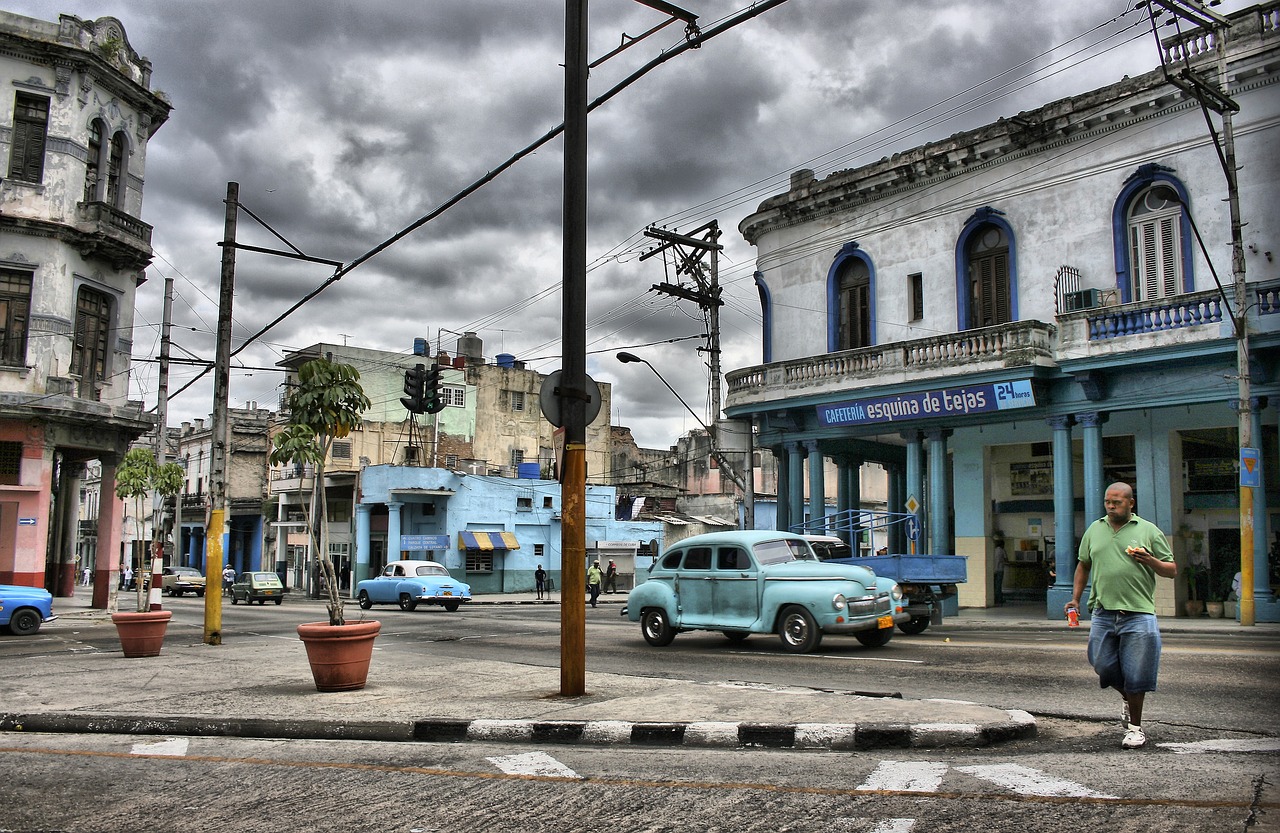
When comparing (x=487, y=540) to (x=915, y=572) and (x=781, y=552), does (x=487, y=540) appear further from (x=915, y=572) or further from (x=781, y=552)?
(x=781, y=552)

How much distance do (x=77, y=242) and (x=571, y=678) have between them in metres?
23.3

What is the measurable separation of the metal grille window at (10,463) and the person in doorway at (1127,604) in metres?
26.5

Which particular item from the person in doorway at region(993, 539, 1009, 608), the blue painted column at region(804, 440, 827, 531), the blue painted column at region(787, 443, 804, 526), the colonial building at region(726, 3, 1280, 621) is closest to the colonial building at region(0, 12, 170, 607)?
the colonial building at region(726, 3, 1280, 621)

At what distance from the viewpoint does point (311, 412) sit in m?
11.7

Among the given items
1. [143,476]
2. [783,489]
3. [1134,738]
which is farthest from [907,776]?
[783,489]

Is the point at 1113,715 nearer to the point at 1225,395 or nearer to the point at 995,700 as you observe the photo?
the point at 995,700

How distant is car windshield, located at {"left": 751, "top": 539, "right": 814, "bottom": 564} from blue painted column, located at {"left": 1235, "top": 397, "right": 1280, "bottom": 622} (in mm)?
10025

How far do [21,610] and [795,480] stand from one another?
19.3 metres

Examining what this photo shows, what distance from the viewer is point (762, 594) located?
14953mm

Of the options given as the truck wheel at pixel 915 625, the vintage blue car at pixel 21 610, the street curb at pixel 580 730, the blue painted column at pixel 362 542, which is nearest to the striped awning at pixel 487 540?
the blue painted column at pixel 362 542

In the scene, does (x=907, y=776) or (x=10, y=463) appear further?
(x=10, y=463)

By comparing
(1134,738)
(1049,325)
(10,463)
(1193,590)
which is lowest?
(1134,738)

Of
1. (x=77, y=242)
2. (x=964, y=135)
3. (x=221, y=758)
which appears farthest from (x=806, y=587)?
(x=77, y=242)

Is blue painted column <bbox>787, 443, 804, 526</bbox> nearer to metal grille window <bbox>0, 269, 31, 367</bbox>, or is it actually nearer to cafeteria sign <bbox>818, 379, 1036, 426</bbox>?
cafeteria sign <bbox>818, 379, 1036, 426</bbox>
